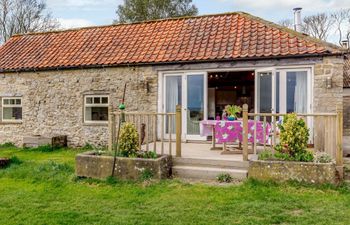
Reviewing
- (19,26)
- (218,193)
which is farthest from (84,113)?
(19,26)

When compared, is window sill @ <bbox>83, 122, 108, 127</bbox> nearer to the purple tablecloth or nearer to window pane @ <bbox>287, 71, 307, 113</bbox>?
the purple tablecloth

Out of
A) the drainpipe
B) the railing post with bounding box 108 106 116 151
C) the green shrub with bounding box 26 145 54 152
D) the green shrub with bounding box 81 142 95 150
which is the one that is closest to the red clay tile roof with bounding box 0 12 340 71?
the drainpipe

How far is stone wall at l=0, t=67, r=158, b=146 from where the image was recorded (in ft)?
38.1

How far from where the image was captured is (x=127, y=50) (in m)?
12.3

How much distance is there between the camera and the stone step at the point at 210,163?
733 cm

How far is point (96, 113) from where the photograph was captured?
12.4 metres

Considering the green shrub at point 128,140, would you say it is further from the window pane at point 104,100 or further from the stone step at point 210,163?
the window pane at point 104,100

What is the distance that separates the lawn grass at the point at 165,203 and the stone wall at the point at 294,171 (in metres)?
0.16

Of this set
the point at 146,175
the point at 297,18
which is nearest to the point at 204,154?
the point at 146,175

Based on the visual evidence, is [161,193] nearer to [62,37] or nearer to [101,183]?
[101,183]

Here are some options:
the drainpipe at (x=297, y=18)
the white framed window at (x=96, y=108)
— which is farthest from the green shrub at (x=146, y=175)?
the drainpipe at (x=297, y=18)

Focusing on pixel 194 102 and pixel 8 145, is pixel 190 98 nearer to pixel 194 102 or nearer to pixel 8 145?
pixel 194 102

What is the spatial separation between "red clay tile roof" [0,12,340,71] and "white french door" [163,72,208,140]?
67cm

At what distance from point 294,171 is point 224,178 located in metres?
1.45
